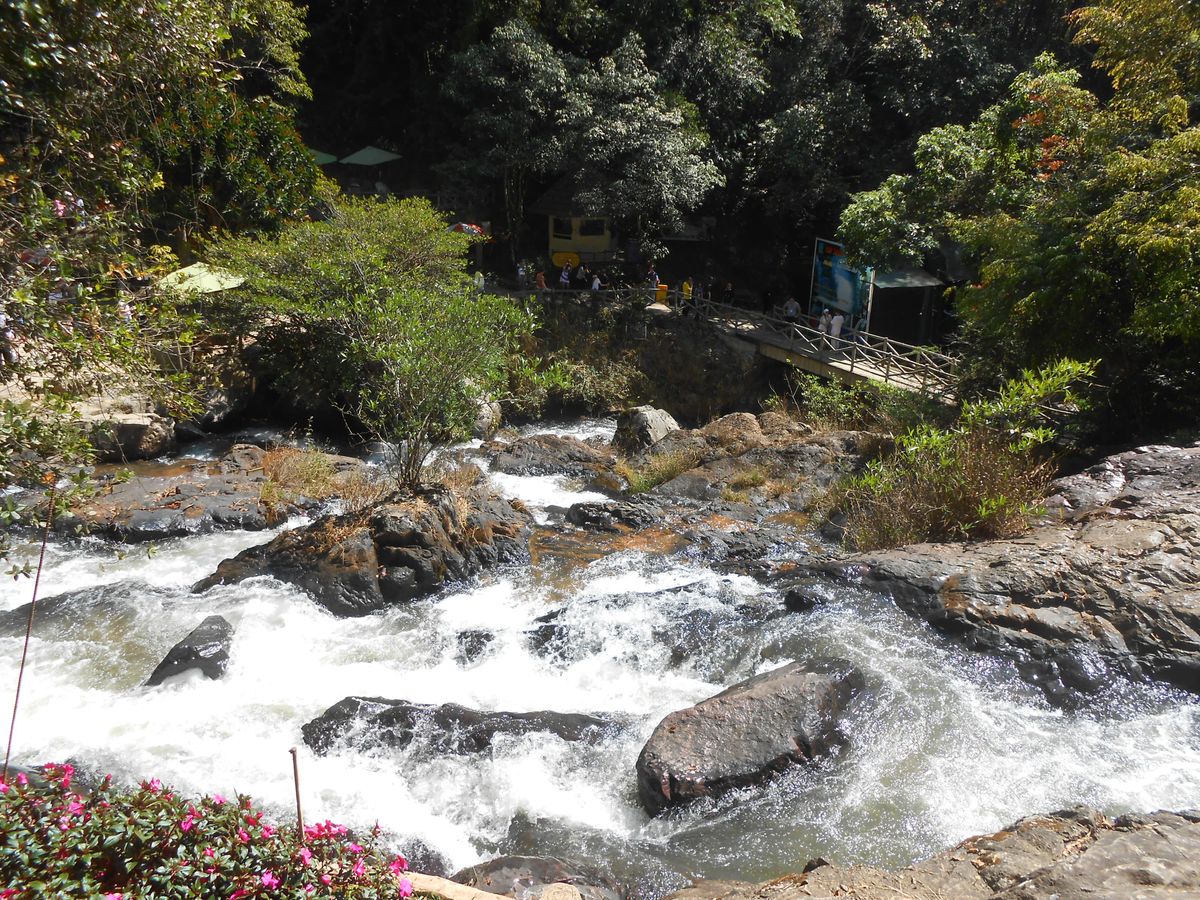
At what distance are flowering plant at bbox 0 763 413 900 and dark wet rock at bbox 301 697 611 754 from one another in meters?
3.25

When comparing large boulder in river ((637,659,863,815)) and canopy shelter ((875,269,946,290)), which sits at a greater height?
canopy shelter ((875,269,946,290))

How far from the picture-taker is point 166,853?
4.48m

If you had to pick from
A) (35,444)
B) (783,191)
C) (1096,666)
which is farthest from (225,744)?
(783,191)

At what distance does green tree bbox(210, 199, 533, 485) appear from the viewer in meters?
12.1

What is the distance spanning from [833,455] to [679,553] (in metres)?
4.60

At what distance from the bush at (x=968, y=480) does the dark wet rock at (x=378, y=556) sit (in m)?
4.95

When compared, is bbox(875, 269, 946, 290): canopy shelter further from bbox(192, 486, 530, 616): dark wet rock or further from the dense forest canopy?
bbox(192, 486, 530, 616): dark wet rock

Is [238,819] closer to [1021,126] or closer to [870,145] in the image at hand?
[1021,126]

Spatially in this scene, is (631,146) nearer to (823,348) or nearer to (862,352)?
(823,348)

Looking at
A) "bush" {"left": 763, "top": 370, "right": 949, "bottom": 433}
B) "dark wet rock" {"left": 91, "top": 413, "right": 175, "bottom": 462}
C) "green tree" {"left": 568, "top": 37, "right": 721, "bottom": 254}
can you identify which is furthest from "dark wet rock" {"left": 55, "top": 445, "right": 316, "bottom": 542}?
"green tree" {"left": 568, "top": 37, "right": 721, "bottom": 254}

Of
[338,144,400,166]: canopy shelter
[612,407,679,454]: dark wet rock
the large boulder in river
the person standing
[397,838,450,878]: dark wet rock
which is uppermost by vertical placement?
[338,144,400,166]: canopy shelter

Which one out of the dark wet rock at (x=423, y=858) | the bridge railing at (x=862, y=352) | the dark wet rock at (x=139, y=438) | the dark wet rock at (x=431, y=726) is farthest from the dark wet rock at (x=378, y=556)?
the bridge railing at (x=862, y=352)

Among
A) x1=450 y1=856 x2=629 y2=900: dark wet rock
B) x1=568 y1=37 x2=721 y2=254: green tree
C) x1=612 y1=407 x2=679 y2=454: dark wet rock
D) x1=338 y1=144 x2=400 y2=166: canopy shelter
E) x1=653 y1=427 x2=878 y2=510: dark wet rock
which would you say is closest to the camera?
x1=450 y1=856 x2=629 y2=900: dark wet rock

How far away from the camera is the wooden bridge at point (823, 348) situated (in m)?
18.1
